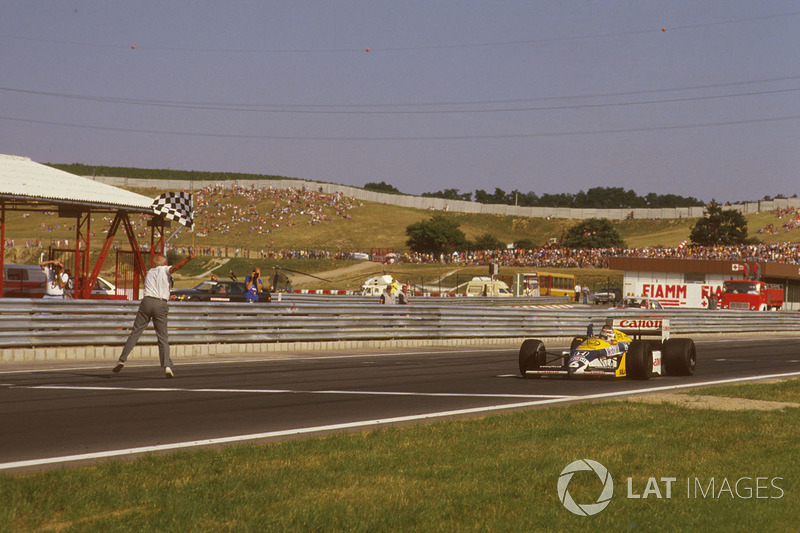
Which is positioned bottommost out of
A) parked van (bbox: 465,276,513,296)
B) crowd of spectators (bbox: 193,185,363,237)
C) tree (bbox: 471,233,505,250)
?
parked van (bbox: 465,276,513,296)

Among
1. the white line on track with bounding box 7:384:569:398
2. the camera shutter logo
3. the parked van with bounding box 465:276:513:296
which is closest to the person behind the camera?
the camera shutter logo

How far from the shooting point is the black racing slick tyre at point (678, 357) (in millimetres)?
16656

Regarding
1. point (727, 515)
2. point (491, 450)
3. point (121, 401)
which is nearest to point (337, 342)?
point (121, 401)

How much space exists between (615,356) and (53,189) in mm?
16051

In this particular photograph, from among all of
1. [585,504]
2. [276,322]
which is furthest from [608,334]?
[585,504]

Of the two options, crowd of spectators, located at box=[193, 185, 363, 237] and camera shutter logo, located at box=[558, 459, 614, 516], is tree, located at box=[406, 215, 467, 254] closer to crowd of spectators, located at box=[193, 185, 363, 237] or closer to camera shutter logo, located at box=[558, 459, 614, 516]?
crowd of spectators, located at box=[193, 185, 363, 237]

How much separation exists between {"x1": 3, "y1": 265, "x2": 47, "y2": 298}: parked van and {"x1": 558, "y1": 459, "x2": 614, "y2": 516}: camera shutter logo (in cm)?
2501

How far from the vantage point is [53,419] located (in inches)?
373

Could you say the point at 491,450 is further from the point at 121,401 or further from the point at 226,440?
the point at 121,401

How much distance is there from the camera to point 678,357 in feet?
54.7

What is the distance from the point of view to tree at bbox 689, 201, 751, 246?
11100cm

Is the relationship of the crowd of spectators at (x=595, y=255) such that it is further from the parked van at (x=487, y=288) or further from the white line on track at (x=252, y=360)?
the white line on track at (x=252, y=360)

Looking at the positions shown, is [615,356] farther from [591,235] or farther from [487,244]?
[591,235]

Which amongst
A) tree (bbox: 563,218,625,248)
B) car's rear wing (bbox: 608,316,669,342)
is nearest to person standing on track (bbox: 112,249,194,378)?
car's rear wing (bbox: 608,316,669,342)
